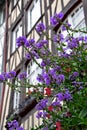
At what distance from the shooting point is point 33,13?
988 centimetres

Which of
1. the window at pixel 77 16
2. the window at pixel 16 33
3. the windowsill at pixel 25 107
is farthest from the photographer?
the window at pixel 16 33

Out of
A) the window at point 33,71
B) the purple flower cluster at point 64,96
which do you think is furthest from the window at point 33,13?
the purple flower cluster at point 64,96

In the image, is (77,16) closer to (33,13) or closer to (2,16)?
(33,13)

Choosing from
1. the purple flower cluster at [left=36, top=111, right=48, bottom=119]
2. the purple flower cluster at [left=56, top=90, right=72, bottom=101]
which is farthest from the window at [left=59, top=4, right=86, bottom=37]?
the purple flower cluster at [left=56, top=90, right=72, bottom=101]

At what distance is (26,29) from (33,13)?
0.64 metres

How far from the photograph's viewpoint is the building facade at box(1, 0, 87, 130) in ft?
23.0

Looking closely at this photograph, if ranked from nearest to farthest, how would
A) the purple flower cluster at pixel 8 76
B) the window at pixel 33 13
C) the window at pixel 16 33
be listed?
1. the purple flower cluster at pixel 8 76
2. the window at pixel 33 13
3. the window at pixel 16 33

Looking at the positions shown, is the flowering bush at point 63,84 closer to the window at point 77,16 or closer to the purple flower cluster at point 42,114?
the purple flower cluster at point 42,114

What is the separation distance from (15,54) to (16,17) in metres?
1.78

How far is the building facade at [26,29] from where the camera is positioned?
7005 millimetres

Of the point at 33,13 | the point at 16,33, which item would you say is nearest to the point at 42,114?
the point at 33,13

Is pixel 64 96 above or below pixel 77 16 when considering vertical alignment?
below

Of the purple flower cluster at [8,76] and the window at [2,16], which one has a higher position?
the window at [2,16]

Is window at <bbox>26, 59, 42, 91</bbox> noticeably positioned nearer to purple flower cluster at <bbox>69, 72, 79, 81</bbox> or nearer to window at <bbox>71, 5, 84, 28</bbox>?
window at <bbox>71, 5, 84, 28</bbox>
